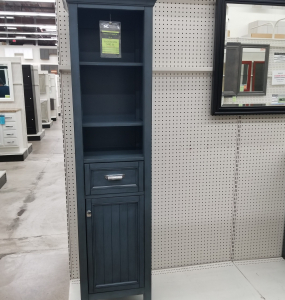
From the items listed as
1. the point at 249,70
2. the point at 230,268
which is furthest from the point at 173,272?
the point at 249,70

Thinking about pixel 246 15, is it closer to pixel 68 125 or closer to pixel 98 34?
pixel 98 34

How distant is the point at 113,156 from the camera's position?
6.41ft

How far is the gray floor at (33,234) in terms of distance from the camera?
2441 mm

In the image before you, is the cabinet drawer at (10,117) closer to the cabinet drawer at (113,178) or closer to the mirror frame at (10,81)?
the mirror frame at (10,81)

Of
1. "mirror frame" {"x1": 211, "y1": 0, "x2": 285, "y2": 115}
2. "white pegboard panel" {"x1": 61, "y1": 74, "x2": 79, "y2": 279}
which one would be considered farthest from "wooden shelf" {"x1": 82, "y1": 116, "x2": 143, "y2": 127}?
"mirror frame" {"x1": 211, "y1": 0, "x2": 285, "y2": 115}

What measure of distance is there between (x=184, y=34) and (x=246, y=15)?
47 cm

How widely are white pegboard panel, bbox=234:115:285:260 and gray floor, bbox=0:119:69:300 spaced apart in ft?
5.09

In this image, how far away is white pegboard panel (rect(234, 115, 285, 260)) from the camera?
2492 mm

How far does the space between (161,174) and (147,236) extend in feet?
1.83

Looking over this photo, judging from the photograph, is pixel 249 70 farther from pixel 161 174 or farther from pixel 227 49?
pixel 161 174

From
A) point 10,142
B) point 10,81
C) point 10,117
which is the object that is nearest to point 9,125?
point 10,117

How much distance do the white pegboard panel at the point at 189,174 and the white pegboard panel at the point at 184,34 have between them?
10cm

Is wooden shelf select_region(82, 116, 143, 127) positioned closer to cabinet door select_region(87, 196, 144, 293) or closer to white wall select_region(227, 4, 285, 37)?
cabinet door select_region(87, 196, 144, 293)

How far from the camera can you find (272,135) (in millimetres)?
2516
